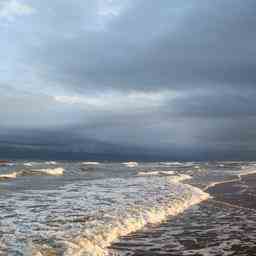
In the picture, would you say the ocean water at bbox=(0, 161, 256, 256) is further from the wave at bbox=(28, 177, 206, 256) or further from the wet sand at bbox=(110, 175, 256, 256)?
the wet sand at bbox=(110, 175, 256, 256)

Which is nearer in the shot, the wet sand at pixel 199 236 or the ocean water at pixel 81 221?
the ocean water at pixel 81 221

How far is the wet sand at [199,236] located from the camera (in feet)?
33.2

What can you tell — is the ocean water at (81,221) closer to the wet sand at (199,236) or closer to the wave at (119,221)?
the wave at (119,221)

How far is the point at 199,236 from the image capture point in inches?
464

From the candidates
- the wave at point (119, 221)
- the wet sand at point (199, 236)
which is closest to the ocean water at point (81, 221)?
the wave at point (119, 221)

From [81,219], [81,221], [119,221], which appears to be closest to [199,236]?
[119,221]

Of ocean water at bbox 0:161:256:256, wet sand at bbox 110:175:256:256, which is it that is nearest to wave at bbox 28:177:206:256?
ocean water at bbox 0:161:256:256

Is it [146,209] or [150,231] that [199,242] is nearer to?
[150,231]

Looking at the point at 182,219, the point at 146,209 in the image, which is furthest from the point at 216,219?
the point at 146,209

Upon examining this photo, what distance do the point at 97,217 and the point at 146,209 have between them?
8.23 ft

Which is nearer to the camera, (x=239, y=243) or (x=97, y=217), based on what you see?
(x=239, y=243)

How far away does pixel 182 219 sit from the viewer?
1486cm

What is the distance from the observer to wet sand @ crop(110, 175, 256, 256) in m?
10.1

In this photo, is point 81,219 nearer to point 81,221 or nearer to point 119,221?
point 81,221
